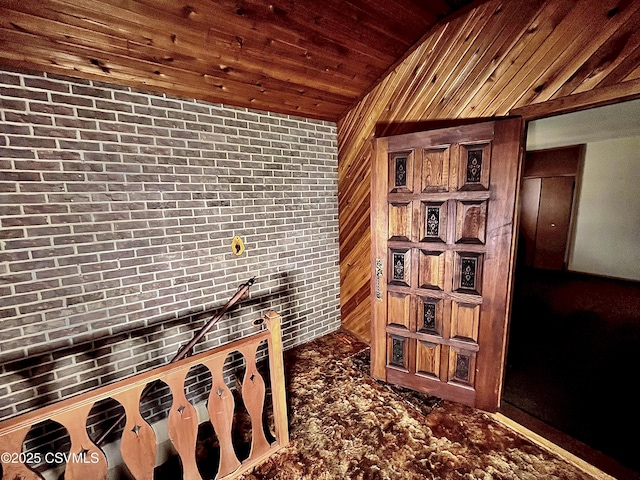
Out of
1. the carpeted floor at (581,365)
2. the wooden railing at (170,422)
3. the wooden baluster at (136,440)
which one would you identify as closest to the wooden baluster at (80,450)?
the wooden railing at (170,422)

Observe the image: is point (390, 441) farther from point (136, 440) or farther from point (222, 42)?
point (222, 42)

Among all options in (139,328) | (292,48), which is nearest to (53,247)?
(139,328)

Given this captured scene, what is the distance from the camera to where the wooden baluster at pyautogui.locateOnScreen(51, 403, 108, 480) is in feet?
3.93

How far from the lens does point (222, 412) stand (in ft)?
5.33

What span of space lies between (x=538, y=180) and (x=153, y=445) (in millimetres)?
7743

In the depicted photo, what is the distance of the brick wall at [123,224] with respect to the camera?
5.44 feet

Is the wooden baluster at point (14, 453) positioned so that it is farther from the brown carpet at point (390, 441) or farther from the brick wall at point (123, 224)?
the brown carpet at point (390, 441)

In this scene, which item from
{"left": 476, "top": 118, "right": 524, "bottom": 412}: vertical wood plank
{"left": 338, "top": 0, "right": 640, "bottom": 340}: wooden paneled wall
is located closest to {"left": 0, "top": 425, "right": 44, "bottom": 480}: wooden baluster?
{"left": 476, "top": 118, "right": 524, "bottom": 412}: vertical wood plank

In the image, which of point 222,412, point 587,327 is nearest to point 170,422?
point 222,412

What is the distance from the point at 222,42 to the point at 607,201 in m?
7.09

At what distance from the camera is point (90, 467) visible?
125 cm

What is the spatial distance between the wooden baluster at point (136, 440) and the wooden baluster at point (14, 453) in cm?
31

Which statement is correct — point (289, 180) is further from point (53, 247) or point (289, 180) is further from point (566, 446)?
point (566, 446)

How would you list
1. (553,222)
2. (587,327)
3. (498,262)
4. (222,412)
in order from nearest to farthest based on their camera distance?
(222,412) → (498,262) → (587,327) → (553,222)
